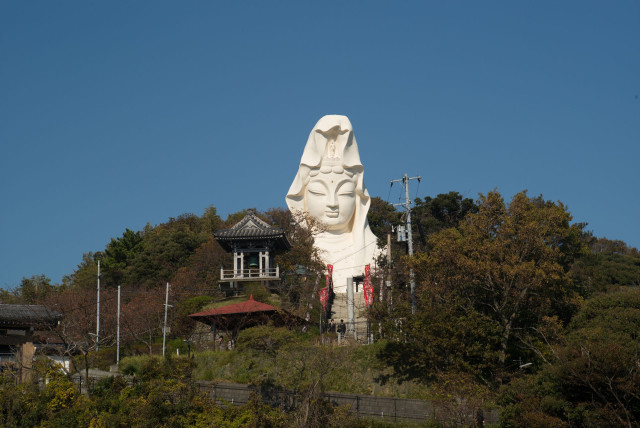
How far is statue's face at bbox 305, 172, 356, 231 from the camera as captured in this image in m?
32.1

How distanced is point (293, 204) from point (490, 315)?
14972 millimetres

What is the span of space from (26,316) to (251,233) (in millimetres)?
9766

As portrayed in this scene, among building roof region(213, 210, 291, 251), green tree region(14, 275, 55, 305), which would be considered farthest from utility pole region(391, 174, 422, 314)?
green tree region(14, 275, 55, 305)

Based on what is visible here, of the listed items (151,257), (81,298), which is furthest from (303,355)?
(151,257)

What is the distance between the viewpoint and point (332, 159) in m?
32.5

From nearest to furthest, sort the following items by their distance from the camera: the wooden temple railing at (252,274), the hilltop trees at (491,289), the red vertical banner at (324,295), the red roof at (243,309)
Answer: the hilltop trees at (491,289), the red roof at (243,309), the red vertical banner at (324,295), the wooden temple railing at (252,274)

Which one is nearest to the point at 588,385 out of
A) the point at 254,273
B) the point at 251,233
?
the point at 254,273

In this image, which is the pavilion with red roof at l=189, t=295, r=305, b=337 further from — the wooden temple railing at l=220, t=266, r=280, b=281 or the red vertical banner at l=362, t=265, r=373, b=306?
the wooden temple railing at l=220, t=266, r=280, b=281

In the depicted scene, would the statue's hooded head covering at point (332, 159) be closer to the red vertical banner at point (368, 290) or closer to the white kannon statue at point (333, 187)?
the white kannon statue at point (333, 187)

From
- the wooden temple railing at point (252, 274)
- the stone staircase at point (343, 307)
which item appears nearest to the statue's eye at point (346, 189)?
the stone staircase at point (343, 307)

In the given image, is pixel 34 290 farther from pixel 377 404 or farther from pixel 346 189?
pixel 377 404

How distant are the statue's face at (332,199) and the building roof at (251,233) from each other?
3296 mm

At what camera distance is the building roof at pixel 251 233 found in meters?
28.3

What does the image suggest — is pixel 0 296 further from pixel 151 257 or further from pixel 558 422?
pixel 558 422
